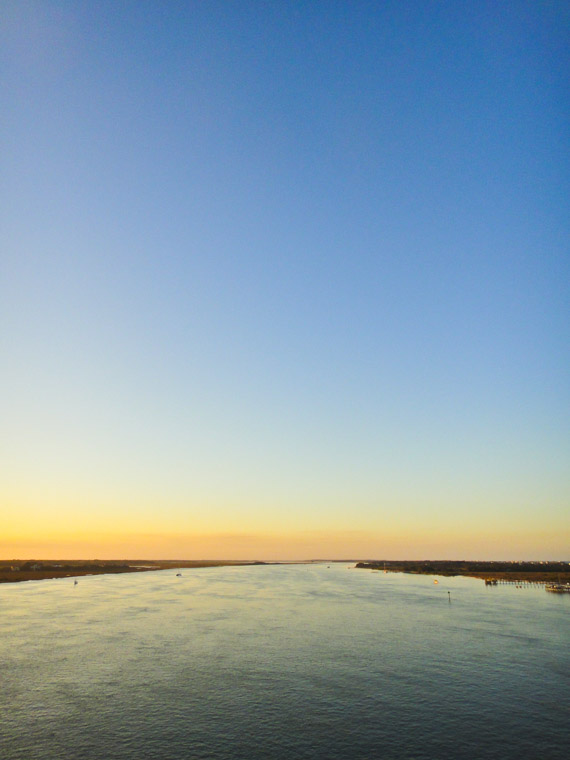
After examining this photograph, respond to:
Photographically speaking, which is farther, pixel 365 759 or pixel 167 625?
pixel 167 625

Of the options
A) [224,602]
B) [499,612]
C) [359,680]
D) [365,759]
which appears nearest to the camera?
[365,759]

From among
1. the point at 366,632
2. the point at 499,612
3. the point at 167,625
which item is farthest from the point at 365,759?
the point at 499,612

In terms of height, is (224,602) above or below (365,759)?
below

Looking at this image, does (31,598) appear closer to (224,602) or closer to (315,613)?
(224,602)

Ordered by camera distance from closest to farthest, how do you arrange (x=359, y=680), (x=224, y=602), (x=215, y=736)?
(x=215, y=736) → (x=359, y=680) → (x=224, y=602)

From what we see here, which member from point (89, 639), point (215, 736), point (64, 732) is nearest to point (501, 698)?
point (215, 736)

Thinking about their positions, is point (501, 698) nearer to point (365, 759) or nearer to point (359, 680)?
point (359, 680)
